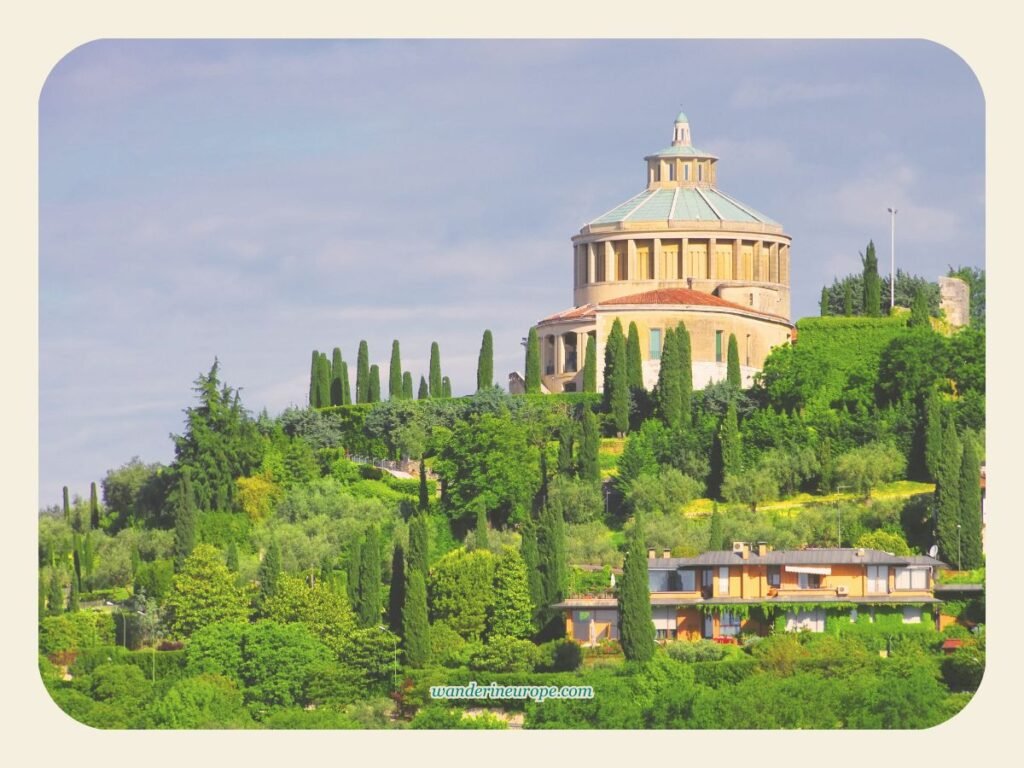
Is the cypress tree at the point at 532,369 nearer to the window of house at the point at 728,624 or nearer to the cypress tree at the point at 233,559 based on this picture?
the cypress tree at the point at 233,559

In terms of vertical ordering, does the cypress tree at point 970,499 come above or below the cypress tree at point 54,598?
above

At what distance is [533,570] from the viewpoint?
129 feet

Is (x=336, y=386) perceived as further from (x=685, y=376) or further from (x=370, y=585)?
(x=370, y=585)

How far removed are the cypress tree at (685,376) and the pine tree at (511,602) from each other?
8247mm

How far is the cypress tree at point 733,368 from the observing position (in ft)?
160

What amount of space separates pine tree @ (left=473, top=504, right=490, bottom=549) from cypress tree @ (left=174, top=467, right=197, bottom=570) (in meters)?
4.03

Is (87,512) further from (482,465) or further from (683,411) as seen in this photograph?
(683,411)

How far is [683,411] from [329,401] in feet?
20.5

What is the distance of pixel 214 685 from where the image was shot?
117 feet

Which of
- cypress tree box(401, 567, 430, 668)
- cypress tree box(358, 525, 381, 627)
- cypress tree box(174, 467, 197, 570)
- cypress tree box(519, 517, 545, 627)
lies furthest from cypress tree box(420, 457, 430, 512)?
cypress tree box(401, 567, 430, 668)

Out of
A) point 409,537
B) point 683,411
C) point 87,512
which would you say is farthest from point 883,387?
point 87,512

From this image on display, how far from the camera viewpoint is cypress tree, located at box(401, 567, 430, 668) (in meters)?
37.2

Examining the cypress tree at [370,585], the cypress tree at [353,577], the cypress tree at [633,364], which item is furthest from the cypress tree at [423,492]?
the cypress tree at [370,585]

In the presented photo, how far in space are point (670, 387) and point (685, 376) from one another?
41 centimetres
